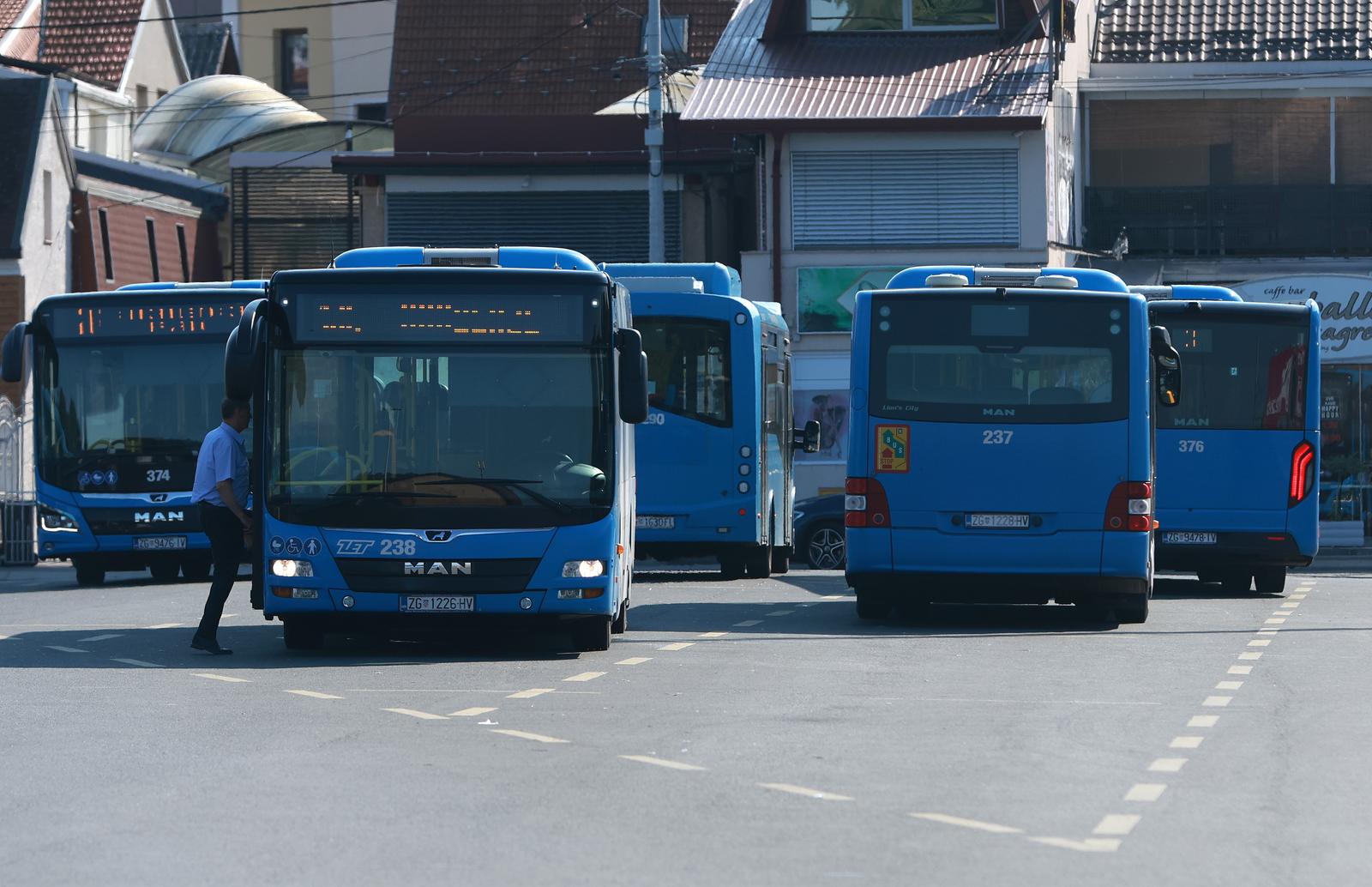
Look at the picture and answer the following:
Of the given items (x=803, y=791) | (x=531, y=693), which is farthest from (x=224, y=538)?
(x=803, y=791)

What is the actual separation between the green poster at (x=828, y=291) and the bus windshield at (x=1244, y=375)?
16.1 meters

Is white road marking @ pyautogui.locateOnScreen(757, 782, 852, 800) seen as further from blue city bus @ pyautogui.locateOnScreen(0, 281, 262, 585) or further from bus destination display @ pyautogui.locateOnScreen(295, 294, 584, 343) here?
blue city bus @ pyautogui.locateOnScreen(0, 281, 262, 585)

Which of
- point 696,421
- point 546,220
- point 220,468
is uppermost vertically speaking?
point 546,220

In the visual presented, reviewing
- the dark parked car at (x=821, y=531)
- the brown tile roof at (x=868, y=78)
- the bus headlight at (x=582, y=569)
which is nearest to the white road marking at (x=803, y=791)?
the bus headlight at (x=582, y=569)

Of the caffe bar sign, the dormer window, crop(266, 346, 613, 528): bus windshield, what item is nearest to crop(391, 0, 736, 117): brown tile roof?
the dormer window

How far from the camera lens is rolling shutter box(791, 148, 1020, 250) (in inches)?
1518

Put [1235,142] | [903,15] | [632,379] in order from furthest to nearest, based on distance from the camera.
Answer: [1235,142] < [903,15] < [632,379]

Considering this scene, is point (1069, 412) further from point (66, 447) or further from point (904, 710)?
point (66, 447)

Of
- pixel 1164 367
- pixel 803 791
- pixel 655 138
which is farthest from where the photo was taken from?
pixel 655 138

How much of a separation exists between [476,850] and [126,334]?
59.0ft

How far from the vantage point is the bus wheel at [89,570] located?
25094mm

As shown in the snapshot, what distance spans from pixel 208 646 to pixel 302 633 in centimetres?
63

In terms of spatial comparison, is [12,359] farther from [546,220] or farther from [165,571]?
[546,220]

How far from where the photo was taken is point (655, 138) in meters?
35.9
